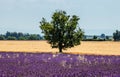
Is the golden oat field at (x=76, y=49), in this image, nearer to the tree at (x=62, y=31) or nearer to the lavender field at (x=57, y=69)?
the tree at (x=62, y=31)

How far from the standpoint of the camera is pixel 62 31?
35.8 meters

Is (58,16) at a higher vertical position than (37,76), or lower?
higher

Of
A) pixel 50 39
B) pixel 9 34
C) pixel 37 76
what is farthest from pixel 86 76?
pixel 9 34

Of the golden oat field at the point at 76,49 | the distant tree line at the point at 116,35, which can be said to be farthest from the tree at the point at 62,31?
the distant tree line at the point at 116,35

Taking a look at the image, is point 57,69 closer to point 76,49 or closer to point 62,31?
point 62,31

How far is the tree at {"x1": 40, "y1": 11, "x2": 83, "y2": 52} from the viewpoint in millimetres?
35562

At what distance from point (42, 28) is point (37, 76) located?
27167mm

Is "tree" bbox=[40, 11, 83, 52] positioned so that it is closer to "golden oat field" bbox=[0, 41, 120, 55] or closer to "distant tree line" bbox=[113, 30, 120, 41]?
"golden oat field" bbox=[0, 41, 120, 55]

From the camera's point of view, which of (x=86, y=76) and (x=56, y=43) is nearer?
(x=86, y=76)

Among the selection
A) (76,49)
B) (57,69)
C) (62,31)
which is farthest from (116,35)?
(57,69)

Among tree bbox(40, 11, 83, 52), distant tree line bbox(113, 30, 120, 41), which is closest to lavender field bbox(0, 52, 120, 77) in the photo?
→ tree bbox(40, 11, 83, 52)

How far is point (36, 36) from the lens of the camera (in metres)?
106

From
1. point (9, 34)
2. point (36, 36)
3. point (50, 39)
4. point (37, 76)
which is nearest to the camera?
point (37, 76)

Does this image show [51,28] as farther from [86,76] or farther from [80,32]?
[86,76]
